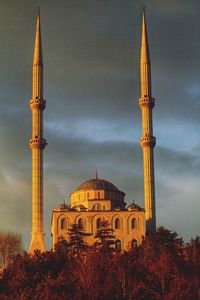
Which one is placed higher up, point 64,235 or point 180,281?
point 64,235

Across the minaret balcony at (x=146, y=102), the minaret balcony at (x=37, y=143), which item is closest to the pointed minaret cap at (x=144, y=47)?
the minaret balcony at (x=146, y=102)

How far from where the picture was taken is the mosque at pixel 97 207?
62.9 m

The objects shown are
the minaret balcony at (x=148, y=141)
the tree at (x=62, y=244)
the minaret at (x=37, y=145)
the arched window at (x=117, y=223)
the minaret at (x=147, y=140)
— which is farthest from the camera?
the minaret balcony at (x=148, y=141)

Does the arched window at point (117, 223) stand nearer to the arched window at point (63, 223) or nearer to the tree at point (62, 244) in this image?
the arched window at point (63, 223)

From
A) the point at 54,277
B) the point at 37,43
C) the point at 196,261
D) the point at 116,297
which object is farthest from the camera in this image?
the point at 37,43

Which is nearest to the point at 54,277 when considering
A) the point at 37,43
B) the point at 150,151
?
the point at 150,151

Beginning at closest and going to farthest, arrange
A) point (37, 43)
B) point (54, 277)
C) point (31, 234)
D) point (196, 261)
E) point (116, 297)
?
point (116, 297)
point (54, 277)
point (196, 261)
point (31, 234)
point (37, 43)

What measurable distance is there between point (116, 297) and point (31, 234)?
2405 centimetres

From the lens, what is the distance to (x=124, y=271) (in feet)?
136

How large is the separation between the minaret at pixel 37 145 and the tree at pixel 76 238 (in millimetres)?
3012

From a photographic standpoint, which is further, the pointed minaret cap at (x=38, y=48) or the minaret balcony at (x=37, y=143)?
the pointed minaret cap at (x=38, y=48)

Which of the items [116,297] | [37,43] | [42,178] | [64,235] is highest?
[37,43]

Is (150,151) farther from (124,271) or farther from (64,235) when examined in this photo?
(124,271)

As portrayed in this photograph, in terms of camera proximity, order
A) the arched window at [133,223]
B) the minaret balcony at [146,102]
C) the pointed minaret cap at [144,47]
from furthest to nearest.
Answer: the pointed minaret cap at [144,47] < the minaret balcony at [146,102] < the arched window at [133,223]
